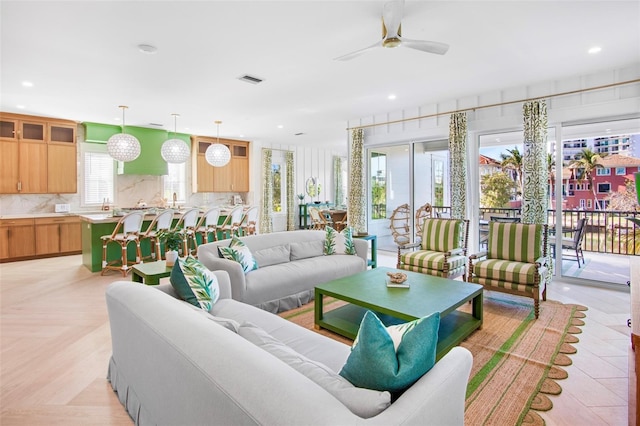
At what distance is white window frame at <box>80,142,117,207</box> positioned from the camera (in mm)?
7398

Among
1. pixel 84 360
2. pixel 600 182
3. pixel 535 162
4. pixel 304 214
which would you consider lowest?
pixel 84 360

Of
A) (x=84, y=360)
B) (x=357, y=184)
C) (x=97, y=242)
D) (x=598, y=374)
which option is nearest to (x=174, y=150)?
(x=97, y=242)

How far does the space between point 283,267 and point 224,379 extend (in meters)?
2.70

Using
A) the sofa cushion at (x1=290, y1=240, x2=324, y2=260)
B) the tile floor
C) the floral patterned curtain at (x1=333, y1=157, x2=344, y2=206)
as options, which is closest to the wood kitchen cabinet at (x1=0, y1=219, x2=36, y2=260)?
the sofa cushion at (x1=290, y1=240, x2=324, y2=260)

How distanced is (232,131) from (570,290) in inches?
283

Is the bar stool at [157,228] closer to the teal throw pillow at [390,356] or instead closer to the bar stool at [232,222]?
the bar stool at [232,222]

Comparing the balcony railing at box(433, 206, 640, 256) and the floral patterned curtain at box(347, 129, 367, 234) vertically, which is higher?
the floral patterned curtain at box(347, 129, 367, 234)

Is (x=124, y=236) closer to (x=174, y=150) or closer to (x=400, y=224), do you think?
(x=174, y=150)

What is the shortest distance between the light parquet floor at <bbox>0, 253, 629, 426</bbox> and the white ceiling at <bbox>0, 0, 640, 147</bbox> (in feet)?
8.94

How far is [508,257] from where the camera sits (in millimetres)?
4059

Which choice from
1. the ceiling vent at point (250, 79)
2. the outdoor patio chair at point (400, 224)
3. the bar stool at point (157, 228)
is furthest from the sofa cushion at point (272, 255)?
the outdoor patio chair at point (400, 224)

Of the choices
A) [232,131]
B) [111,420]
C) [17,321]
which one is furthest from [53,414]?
[232,131]

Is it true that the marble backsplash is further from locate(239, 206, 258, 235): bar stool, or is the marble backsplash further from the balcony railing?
the balcony railing

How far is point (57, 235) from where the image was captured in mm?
6684
